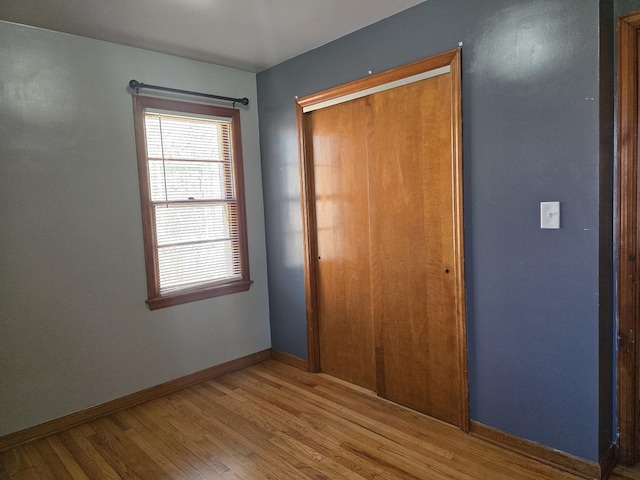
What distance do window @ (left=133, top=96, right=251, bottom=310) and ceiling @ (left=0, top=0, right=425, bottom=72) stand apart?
0.46 meters

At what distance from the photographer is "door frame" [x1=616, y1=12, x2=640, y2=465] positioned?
1976 millimetres

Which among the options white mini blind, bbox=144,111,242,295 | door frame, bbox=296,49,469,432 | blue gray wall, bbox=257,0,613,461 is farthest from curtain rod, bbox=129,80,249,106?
blue gray wall, bbox=257,0,613,461

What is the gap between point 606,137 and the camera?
1979 mm

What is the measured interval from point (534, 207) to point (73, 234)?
2770 millimetres

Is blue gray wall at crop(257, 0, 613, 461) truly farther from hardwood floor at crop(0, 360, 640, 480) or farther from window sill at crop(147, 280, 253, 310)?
window sill at crop(147, 280, 253, 310)

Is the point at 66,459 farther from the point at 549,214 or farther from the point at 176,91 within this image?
the point at 549,214

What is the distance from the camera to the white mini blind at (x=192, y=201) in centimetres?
313

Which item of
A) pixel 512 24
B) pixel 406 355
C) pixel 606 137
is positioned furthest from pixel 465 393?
pixel 512 24

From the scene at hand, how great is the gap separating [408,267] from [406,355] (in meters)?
0.59

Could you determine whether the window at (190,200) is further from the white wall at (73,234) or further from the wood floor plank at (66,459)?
the wood floor plank at (66,459)

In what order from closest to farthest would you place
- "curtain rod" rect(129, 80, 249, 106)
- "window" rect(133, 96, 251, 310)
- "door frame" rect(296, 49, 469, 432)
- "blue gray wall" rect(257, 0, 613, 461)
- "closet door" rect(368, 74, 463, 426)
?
1. "blue gray wall" rect(257, 0, 613, 461)
2. "door frame" rect(296, 49, 469, 432)
3. "closet door" rect(368, 74, 463, 426)
4. "curtain rod" rect(129, 80, 249, 106)
5. "window" rect(133, 96, 251, 310)

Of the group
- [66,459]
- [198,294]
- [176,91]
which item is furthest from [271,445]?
[176,91]

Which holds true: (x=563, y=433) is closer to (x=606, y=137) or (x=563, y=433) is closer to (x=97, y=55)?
(x=606, y=137)

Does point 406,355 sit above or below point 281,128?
below
